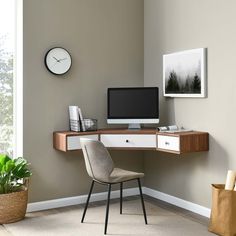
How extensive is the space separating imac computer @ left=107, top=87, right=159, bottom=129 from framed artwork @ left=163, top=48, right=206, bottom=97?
0.19m

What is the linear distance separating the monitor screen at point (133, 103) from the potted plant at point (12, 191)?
111 cm

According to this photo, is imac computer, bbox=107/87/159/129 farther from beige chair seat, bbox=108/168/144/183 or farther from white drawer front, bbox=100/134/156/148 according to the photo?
beige chair seat, bbox=108/168/144/183

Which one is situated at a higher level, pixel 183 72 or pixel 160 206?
pixel 183 72

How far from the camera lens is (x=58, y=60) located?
4.02 metres

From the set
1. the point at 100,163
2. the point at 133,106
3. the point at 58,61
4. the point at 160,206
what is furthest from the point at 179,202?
the point at 58,61

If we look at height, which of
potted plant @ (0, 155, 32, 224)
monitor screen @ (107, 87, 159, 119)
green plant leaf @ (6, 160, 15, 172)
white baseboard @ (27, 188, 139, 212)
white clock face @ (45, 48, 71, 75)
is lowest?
white baseboard @ (27, 188, 139, 212)

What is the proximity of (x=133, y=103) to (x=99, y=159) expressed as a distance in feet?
3.39

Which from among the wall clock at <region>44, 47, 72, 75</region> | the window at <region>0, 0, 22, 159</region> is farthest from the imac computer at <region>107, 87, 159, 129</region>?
the window at <region>0, 0, 22, 159</region>

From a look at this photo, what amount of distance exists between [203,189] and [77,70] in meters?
1.80

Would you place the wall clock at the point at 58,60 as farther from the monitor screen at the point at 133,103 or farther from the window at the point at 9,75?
the monitor screen at the point at 133,103

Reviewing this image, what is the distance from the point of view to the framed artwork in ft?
12.2

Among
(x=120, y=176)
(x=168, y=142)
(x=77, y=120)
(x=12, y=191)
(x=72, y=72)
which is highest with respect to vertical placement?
(x=72, y=72)

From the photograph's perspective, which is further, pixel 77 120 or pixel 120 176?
pixel 77 120

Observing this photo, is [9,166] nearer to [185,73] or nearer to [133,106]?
[133,106]
